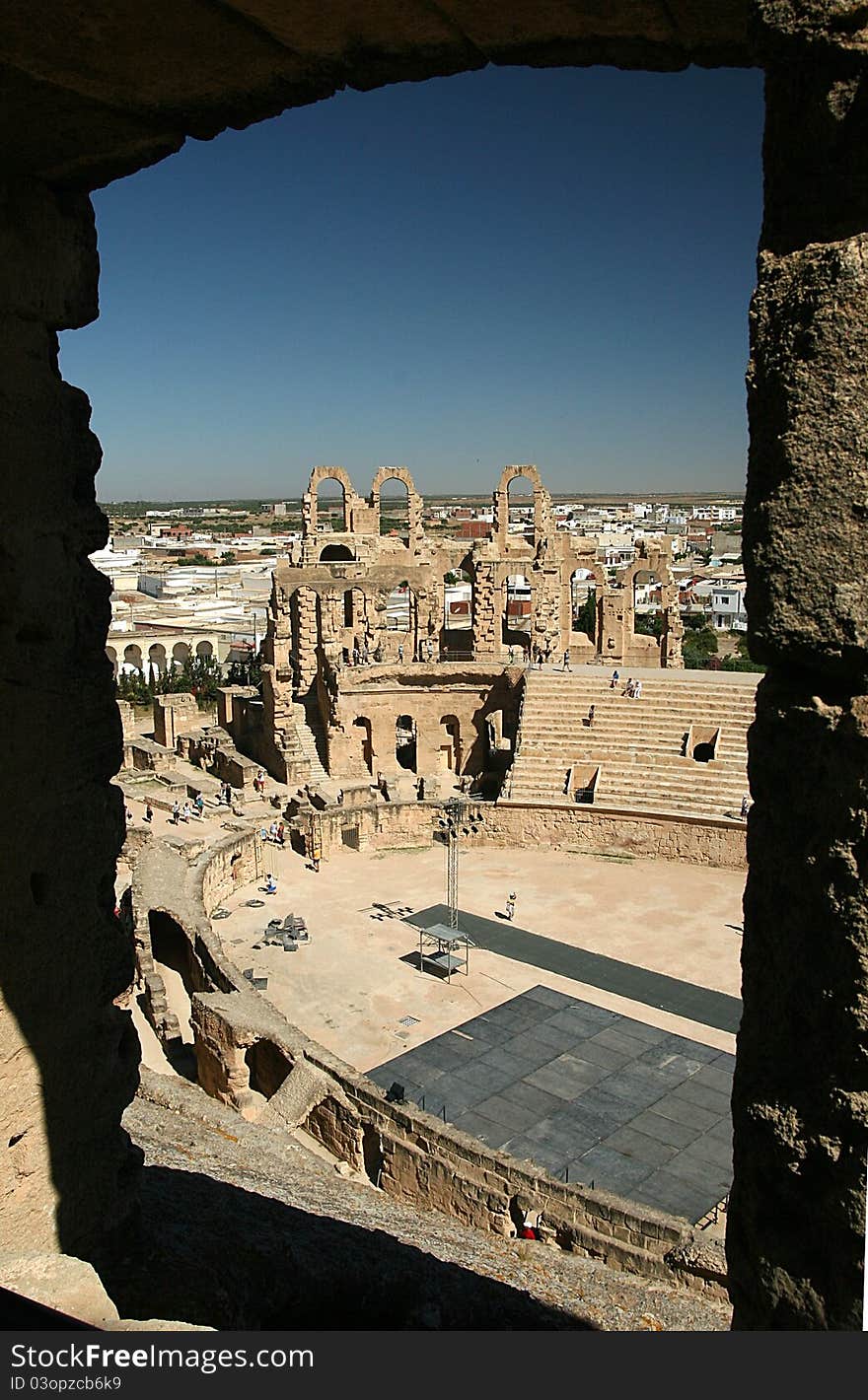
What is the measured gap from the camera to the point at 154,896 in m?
15.8

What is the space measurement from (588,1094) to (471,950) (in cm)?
409

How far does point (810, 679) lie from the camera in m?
2.04

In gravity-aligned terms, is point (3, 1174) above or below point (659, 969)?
above

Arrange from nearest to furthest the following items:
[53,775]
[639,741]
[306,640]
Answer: [53,775] < [639,741] < [306,640]

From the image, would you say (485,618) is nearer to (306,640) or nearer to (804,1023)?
(306,640)

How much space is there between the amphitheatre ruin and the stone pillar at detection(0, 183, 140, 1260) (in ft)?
0.05

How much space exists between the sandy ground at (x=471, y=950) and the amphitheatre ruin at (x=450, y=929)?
0.26 ft

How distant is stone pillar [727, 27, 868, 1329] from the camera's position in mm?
1894

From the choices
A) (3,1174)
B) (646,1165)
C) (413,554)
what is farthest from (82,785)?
(413,554)

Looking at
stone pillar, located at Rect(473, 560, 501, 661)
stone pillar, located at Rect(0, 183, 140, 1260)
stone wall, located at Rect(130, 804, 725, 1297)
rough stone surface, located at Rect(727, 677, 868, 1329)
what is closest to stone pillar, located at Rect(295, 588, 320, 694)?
stone pillar, located at Rect(473, 560, 501, 661)

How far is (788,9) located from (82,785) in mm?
3478

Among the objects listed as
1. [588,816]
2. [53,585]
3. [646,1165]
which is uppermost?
[53,585]

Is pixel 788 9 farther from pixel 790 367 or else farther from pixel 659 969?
pixel 659 969

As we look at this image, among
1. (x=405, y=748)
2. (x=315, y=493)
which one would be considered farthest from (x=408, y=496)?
(x=405, y=748)
